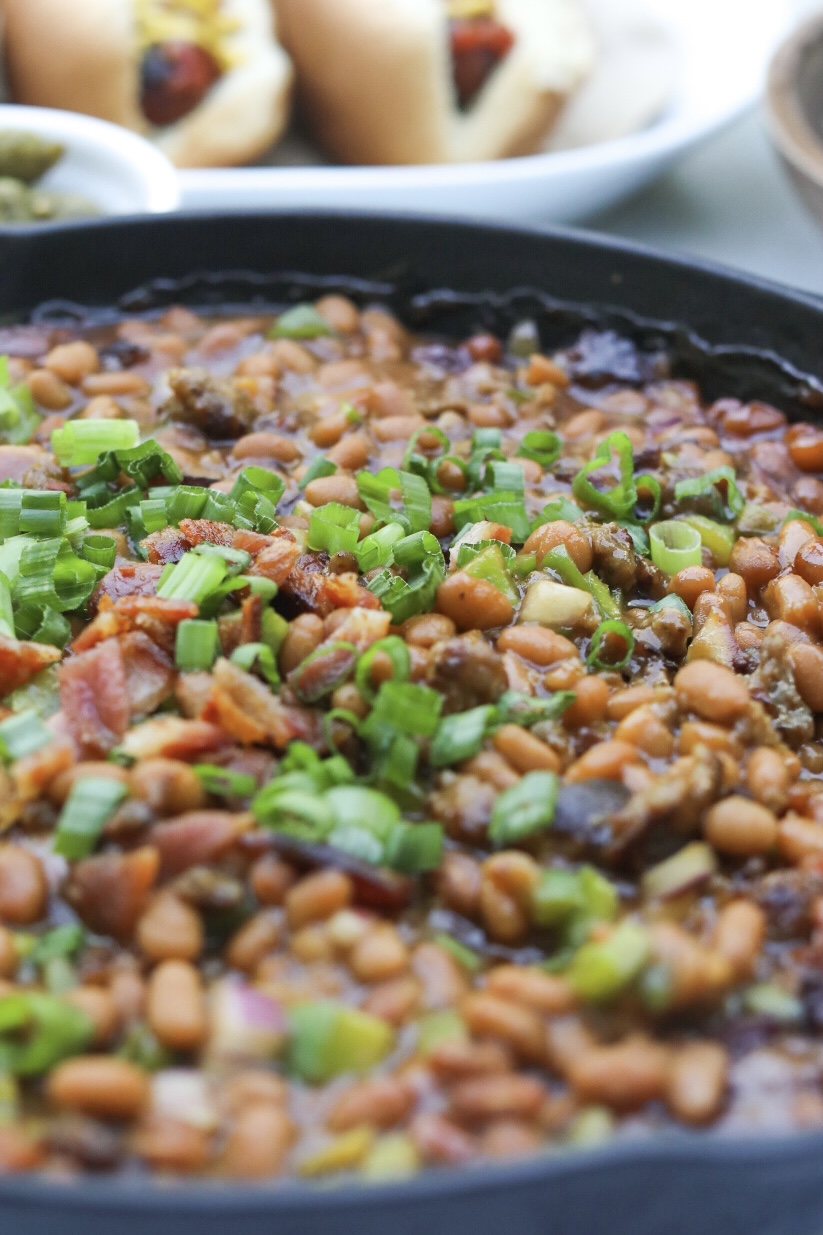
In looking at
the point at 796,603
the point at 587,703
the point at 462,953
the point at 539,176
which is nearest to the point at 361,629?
the point at 587,703

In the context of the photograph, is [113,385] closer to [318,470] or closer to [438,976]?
[318,470]

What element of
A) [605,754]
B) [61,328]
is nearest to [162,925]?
[605,754]

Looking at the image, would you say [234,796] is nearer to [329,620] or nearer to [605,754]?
[329,620]

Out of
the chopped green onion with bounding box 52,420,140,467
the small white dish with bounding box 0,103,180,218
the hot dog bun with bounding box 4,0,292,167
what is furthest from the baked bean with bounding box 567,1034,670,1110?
the hot dog bun with bounding box 4,0,292,167

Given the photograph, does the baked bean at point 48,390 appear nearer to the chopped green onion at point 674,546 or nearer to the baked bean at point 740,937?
the chopped green onion at point 674,546

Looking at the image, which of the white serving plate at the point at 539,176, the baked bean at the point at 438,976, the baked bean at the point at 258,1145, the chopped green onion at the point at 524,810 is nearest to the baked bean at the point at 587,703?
the chopped green onion at the point at 524,810

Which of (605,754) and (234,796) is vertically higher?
(605,754)
